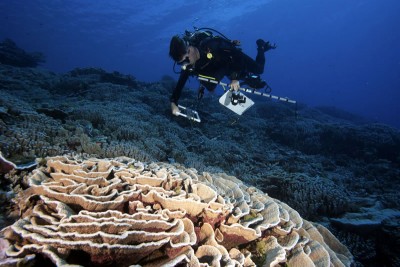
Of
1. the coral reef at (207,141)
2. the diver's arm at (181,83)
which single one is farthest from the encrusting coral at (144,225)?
the diver's arm at (181,83)

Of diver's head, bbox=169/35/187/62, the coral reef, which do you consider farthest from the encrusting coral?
diver's head, bbox=169/35/187/62

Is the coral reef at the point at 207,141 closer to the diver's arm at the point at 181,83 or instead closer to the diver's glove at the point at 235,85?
the diver's arm at the point at 181,83

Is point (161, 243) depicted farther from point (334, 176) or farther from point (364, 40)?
point (364, 40)

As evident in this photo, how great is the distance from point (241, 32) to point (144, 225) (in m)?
72.3

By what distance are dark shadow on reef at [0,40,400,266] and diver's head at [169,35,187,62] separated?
2.40 meters

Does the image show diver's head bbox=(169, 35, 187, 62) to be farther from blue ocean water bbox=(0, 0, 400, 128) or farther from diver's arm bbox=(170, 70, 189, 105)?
blue ocean water bbox=(0, 0, 400, 128)

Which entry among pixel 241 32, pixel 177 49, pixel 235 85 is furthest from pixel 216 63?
pixel 241 32

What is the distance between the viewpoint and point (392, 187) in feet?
28.0

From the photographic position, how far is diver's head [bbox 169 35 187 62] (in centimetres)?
515

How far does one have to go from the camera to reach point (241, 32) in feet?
219

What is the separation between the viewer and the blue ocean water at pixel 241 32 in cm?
4906

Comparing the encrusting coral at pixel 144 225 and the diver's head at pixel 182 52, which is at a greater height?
the diver's head at pixel 182 52

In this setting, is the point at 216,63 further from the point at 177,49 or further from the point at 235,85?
the point at 177,49

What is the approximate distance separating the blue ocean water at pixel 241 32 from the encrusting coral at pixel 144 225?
22586mm
